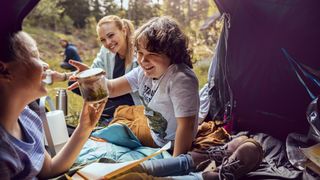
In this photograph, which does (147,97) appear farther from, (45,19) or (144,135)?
(45,19)

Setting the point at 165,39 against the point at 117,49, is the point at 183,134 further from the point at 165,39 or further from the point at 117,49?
the point at 117,49

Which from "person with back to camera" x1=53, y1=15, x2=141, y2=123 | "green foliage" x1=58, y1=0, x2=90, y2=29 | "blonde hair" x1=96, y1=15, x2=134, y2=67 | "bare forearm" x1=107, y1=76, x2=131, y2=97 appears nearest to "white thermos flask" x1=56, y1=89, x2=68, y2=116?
"person with back to camera" x1=53, y1=15, x2=141, y2=123

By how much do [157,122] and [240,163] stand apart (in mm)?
413

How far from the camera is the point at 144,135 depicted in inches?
66.0

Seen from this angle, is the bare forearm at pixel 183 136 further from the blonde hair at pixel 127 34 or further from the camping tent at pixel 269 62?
the blonde hair at pixel 127 34

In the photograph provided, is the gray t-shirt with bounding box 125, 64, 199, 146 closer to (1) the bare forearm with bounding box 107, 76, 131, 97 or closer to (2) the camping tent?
(1) the bare forearm with bounding box 107, 76, 131, 97

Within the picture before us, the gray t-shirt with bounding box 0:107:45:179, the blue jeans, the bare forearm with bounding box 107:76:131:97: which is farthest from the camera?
the bare forearm with bounding box 107:76:131:97

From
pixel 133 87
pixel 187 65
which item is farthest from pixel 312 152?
pixel 133 87

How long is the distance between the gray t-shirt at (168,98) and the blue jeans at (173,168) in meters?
0.17

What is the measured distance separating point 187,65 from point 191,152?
15.7 inches

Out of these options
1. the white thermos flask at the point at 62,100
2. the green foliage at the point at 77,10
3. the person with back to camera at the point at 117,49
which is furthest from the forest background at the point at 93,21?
the person with back to camera at the point at 117,49

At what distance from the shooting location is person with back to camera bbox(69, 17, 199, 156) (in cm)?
144

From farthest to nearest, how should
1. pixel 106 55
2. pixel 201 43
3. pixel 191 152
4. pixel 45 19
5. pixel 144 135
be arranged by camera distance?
pixel 45 19 → pixel 201 43 → pixel 106 55 → pixel 144 135 → pixel 191 152

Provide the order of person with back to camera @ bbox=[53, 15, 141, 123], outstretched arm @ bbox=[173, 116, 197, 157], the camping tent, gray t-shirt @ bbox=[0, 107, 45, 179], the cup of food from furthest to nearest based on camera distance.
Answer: person with back to camera @ bbox=[53, 15, 141, 123], the camping tent, outstretched arm @ bbox=[173, 116, 197, 157], the cup of food, gray t-shirt @ bbox=[0, 107, 45, 179]
